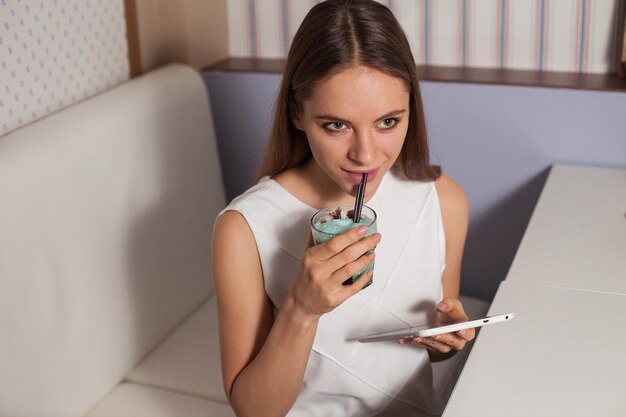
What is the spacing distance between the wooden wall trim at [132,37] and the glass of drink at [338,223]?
3.23ft

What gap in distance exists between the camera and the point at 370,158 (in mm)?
1184

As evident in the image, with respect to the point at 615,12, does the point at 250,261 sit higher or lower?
lower

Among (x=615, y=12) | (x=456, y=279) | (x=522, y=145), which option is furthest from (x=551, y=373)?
(x=615, y=12)

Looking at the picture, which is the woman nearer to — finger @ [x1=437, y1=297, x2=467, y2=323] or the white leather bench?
finger @ [x1=437, y1=297, x2=467, y2=323]

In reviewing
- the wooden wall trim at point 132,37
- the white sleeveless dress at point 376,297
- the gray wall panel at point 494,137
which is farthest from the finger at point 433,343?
the wooden wall trim at point 132,37

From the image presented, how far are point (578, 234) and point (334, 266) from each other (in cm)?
64

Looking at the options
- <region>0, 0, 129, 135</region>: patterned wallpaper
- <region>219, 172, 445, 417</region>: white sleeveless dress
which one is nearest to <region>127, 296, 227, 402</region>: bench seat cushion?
<region>219, 172, 445, 417</region>: white sleeveless dress

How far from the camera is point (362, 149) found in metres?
1.18

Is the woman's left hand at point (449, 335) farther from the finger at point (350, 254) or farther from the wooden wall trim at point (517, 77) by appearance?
the wooden wall trim at point (517, 77)

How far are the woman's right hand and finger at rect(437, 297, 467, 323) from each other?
0.19 metres

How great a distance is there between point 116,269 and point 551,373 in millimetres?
901

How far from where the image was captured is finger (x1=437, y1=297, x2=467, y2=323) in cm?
126

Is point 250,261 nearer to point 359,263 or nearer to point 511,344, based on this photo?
point 359,263

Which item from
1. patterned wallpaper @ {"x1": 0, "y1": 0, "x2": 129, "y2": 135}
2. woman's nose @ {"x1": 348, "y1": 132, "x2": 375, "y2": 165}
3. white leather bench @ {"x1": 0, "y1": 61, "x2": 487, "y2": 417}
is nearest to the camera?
woman's nose @ {"x1": 348, "y1": 132, "x2": 375, "y2": 165}
